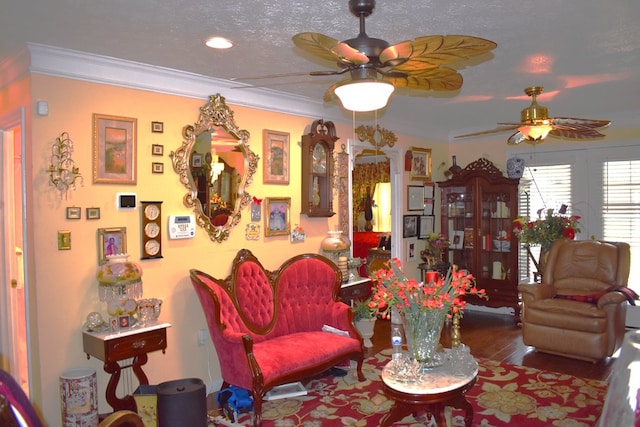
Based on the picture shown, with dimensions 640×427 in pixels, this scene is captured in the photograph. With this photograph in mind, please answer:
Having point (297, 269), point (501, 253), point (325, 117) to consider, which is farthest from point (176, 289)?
point (501, 253)

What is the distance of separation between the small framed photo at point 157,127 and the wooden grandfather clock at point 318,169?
1562 mm

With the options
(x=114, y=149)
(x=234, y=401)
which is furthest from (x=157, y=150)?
(x=234, y=401)

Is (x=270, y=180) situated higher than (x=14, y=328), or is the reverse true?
(x=270, y=180)

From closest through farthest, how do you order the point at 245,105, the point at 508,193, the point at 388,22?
the point at 388,22, the point at 245,105, the point at 508,193

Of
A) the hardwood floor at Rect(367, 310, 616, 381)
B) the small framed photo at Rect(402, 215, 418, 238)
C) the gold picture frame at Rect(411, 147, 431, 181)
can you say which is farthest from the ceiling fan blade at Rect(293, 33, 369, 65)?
the gold picture frame at Rect(411, 147, 431, 181)

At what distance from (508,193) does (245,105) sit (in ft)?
13.0

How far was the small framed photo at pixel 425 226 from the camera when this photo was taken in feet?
22.7

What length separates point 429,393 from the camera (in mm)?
2914

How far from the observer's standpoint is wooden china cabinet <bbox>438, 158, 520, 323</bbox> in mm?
6629

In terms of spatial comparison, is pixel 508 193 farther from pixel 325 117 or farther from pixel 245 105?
pixel 245 105

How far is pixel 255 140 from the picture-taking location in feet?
15.2

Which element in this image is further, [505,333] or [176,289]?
[505,333]

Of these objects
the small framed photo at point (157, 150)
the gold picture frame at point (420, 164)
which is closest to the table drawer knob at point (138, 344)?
the small framed photo at point (157, 150)

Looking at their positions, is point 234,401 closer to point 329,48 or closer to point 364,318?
point 364,318
